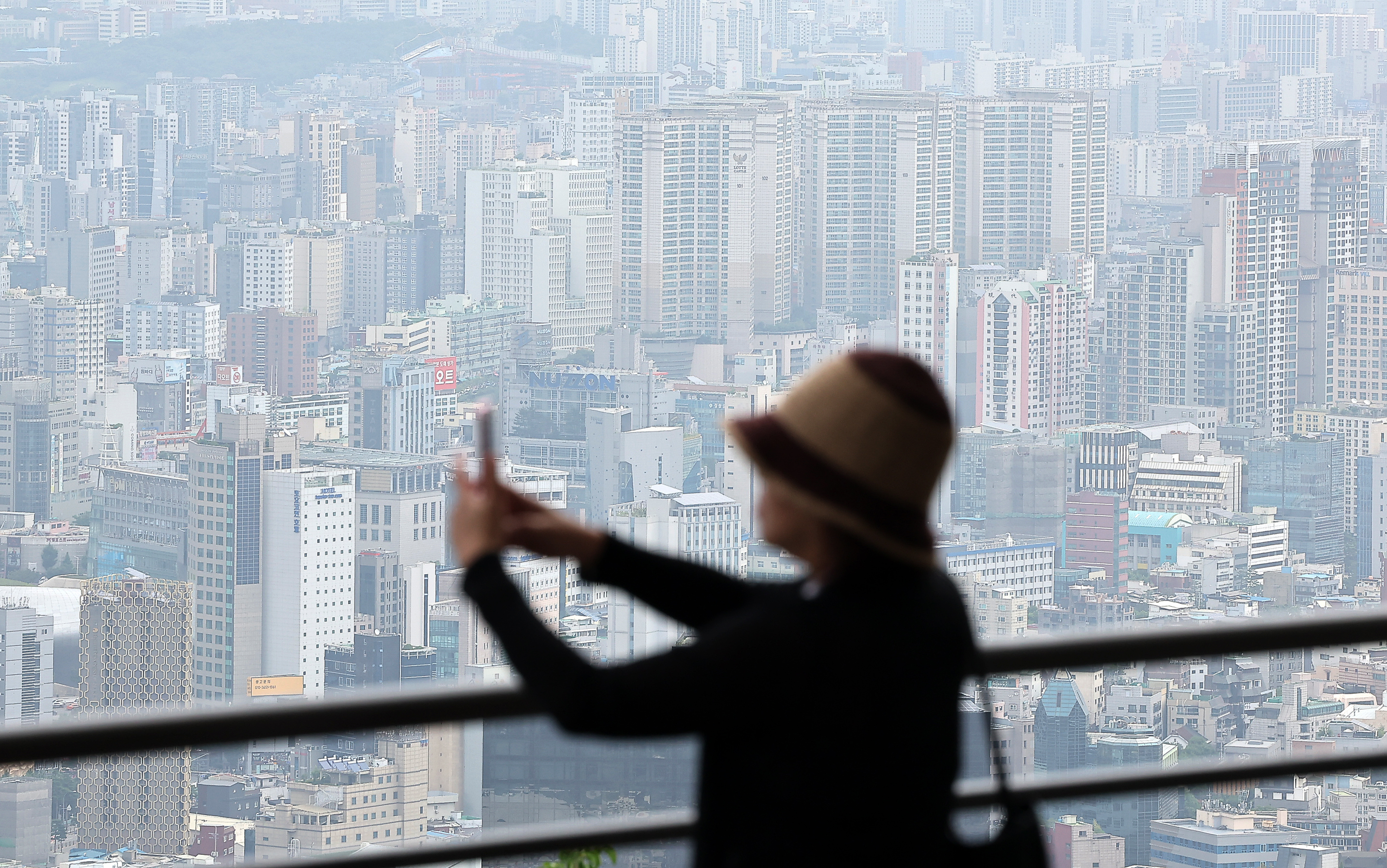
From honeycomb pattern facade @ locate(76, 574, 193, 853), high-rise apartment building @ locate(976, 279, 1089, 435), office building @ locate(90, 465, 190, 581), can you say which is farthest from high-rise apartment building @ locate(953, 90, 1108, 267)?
honeycomb pattern facade @ locate(76, 574, 193, 853)

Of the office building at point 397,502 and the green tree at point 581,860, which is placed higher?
the green tree at point 581,860

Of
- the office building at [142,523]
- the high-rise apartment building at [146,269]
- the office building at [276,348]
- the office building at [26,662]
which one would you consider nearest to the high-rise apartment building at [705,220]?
the office building at [276,348]

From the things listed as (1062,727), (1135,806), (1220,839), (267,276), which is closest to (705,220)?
(267,276)

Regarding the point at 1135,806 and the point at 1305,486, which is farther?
the point at 1305,486

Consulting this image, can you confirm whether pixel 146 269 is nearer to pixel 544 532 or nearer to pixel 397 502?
pixel 397 502

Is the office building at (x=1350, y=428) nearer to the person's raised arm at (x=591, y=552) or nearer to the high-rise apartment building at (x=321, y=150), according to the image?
the high-rise apartment building at (x=321, y=150)


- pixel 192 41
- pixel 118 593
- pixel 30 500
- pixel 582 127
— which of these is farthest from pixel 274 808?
pixel 192 41
